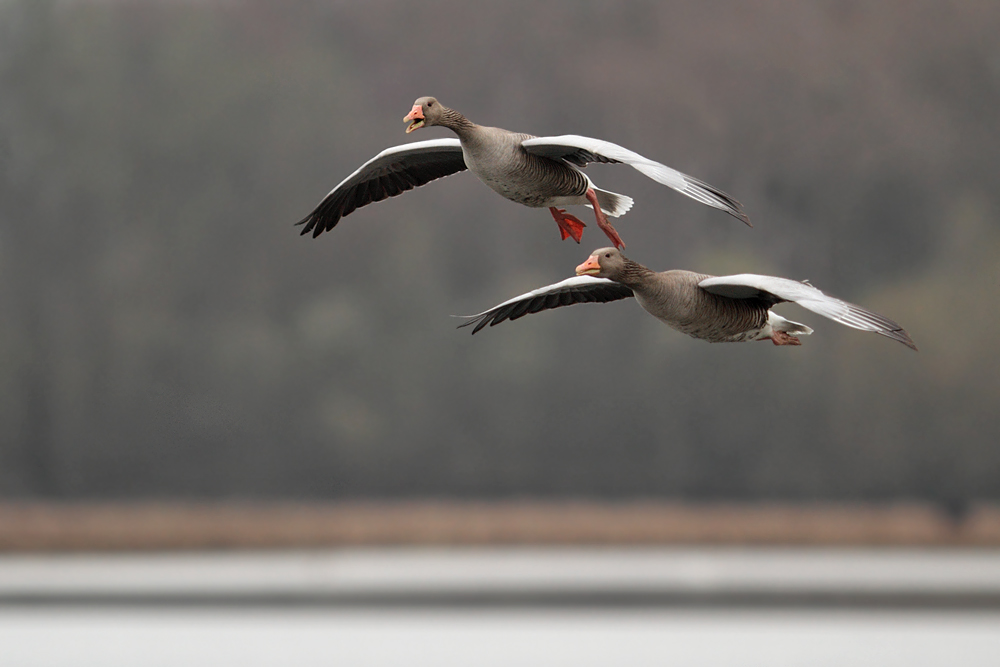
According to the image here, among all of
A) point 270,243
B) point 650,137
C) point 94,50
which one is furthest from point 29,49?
point 650,137

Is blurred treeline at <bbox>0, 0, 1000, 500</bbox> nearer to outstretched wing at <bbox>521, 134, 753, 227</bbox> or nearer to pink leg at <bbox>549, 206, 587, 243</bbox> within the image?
pink leg at <bbox>549, 206, 587, 243</bbox>

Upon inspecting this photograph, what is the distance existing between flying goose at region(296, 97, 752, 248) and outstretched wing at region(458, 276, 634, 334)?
0.17m

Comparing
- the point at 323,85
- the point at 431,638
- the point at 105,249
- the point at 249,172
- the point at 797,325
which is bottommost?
the point at 431,638

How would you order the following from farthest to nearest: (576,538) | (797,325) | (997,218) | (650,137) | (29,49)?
(29,49)
(576,538)
(997,218)
(650,137)
(797,325)

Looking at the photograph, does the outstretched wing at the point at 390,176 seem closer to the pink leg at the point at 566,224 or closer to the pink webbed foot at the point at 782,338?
the pink leg at the point at 566,224

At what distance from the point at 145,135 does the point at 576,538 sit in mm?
18067

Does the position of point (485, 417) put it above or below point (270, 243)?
below

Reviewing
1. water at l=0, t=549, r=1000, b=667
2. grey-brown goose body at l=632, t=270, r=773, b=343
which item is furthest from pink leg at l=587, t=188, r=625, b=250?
water at l=0, t=549, r=1000, b=667

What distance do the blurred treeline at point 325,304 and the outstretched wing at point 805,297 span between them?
29.9 metres

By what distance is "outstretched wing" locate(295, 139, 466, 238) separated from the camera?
461cm

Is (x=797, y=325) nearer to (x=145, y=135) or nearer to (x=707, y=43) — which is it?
(x=707, y=43)

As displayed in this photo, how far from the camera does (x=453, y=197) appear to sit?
41469 mm

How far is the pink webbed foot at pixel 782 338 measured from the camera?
13.4 feet

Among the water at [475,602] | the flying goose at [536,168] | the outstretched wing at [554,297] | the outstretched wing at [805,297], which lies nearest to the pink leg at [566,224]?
the flying goose at [536,168]
